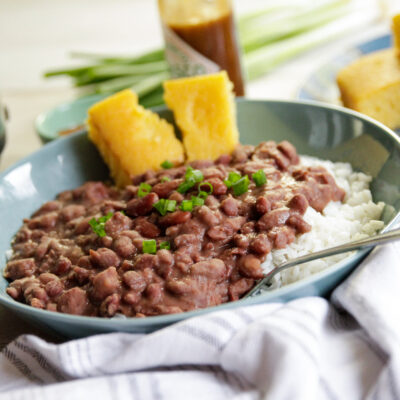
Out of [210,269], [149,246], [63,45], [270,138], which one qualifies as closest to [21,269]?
[149,246]

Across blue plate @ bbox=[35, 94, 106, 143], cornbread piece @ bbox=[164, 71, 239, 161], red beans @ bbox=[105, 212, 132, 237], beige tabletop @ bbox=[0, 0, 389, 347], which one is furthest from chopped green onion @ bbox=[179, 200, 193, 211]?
beige tabletop @ bbox=[0, 0, 389, 347]

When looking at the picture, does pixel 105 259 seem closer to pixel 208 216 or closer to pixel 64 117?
pixel 208 216

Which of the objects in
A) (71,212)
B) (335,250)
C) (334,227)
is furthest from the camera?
(71,212)

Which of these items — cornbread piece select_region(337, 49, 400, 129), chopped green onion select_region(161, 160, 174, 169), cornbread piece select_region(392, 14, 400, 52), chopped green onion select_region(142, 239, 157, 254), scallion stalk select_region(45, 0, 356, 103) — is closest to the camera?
chopped green onion select_region(142, 239, 157, 254)

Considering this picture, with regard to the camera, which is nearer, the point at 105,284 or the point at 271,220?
the point at 105,284

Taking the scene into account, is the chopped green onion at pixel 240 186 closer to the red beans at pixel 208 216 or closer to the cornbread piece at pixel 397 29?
the red beans at pixel 208 216

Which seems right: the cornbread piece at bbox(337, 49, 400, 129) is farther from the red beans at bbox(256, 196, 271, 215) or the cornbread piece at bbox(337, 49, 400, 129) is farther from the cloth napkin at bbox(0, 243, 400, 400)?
the cloth napkin at bbox(0, 243, 400, 400)
